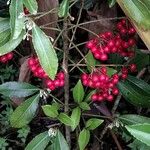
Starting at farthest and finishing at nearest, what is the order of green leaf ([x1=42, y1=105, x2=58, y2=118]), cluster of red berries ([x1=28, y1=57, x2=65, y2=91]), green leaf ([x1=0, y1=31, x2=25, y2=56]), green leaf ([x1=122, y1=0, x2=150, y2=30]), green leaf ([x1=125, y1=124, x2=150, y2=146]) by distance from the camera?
green leaf ([x1=42, y1=105, x2=58, y2=118]) → cluster of red berries ([x1=28, y1=57, x2=65, y2=91]) → green leaf ([x1=0, y1=31, x2=25, y2=56]) → green leaf ([x1=122, y1=0, x2=150, y2=30]) → green leaf ([x1=125, y1=124, x2=150, y2=146])

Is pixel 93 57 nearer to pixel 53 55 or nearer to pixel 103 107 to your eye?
pixel 53 55

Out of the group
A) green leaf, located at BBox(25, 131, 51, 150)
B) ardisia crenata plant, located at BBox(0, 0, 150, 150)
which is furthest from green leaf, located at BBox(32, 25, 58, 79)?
green leaf, located at BBox(25, 131, 51, 150)

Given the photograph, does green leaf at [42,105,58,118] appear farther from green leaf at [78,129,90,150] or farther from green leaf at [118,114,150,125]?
green leaf at [118,114,150,125]

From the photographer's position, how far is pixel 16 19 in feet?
4.32

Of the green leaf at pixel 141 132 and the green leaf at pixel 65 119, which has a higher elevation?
the green leaf at pixel 141 132

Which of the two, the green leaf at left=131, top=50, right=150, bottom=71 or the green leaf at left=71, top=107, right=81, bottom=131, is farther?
the green leaf at left=131, top=50, right=150, bottom=71

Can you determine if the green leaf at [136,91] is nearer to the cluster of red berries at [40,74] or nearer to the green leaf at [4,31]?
the cluster of red berries at [40,74]

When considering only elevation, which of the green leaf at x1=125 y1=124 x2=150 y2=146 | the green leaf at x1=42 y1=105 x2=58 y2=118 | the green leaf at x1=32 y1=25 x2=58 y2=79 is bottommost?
the green leaf at x1=42 y1=105 x2=58 y2=118

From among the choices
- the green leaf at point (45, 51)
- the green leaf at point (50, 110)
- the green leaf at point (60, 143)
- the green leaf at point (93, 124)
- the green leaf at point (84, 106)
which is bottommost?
the green leaf at point (60, 143)

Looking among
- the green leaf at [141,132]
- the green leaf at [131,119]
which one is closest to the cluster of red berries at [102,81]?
the green leaf at [131,119]

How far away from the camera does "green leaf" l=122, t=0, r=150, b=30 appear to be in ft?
4.13

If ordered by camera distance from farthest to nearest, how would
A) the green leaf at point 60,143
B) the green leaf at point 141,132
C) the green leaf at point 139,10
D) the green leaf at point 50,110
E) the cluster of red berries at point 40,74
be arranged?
1. the green leaf at point 60,143
2. the green leaf at point 50,110
3. the cluster of red berries at point 40,74
4. the green leaf at point 139,10
5. the green leaf at point 141,132

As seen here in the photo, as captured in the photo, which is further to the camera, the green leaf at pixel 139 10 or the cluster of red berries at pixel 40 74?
the cluster of red berries at pixel 40 74

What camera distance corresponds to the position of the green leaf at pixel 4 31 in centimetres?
146
